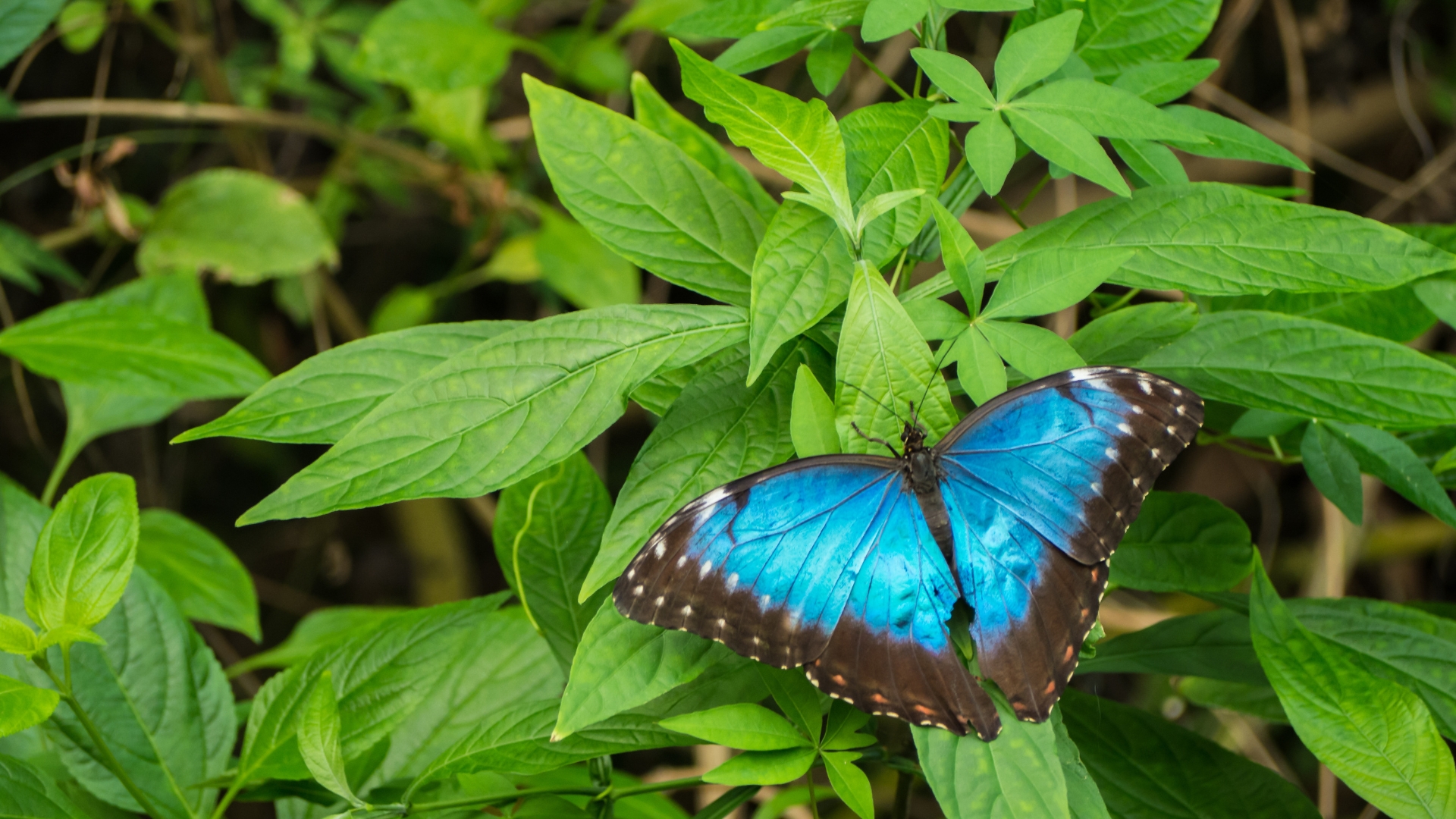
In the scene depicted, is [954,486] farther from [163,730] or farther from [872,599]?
[163,730]

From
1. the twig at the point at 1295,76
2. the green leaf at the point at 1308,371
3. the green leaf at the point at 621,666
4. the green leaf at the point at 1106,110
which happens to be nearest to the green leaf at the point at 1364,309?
the green leaf at the point at 1308,371

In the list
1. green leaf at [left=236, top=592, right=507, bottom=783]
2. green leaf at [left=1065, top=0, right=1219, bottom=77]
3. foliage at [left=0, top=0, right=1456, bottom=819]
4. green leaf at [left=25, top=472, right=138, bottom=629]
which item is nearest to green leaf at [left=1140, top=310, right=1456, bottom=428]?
foliage at [left=0, top=0, right=1456, bottom=819]

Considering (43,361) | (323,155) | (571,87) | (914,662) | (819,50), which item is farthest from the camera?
(323,155)

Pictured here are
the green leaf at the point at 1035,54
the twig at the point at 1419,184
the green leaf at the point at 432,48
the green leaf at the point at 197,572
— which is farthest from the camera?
the twig at the point at 1419,184

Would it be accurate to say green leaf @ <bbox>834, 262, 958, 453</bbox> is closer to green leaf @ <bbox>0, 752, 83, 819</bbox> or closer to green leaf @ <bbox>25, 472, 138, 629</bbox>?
green leaf @ <bbox>25, 472, 138, 629</bbox>

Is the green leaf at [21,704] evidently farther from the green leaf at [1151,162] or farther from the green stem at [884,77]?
the green leaf at [1151,162]

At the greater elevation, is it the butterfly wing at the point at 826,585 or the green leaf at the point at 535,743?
the butterfly wing at the point at 826,585

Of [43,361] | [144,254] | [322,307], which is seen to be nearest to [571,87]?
[322,307]
